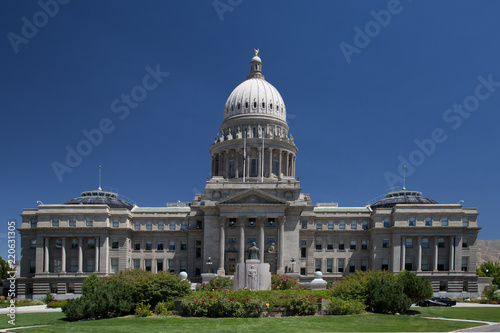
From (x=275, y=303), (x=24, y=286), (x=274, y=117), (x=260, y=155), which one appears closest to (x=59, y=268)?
(x=24, y=286)

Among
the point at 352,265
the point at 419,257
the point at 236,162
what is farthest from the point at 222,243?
the point at 419,257

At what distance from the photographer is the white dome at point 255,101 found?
4631 inches

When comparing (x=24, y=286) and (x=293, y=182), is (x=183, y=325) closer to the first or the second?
(x=293, y=182)

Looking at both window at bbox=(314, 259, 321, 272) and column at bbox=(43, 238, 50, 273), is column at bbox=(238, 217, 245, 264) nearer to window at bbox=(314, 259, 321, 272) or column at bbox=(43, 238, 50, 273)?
window at bbox=(314, 259, 321, 272)

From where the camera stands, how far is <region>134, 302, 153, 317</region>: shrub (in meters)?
44.4

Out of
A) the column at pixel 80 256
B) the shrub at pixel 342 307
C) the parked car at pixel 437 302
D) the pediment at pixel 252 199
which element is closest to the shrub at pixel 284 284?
the parked car at pixel 437 302

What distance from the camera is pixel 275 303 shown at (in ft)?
143

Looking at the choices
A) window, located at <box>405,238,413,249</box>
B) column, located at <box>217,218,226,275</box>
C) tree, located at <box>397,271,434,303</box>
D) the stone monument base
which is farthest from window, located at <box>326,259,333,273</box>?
tree, located at <box>397,271,434,303</box>

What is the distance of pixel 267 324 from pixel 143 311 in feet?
39.8

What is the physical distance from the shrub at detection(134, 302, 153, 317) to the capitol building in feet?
148

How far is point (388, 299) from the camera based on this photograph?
44375 mm

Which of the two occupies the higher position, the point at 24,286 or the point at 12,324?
the point at 12,324

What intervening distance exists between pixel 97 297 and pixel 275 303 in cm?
1451

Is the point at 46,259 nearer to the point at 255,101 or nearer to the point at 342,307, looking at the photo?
the point at 255,101
